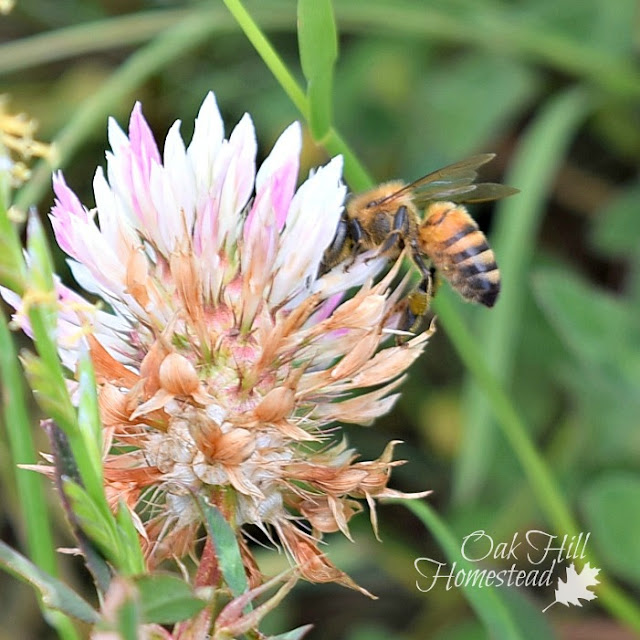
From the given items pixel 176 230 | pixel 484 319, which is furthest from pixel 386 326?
pixel 484 319

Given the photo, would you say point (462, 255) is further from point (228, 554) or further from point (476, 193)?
point (228, 554)

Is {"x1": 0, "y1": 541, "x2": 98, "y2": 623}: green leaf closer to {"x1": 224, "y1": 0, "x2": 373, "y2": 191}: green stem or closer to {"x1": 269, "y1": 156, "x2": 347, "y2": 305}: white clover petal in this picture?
{"x1": 269, "y1": 156, "x2": 347, "y2": 305}: white clover petal

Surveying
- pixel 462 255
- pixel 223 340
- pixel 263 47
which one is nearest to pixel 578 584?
pixel 462 255

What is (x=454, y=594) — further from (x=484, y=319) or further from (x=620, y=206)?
(x=620, y=206)

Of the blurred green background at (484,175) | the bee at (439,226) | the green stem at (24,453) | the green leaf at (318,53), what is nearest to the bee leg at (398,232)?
the bee at (439,226)

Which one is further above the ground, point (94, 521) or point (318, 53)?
point (318, 53)

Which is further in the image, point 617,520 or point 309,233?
point 617,520
